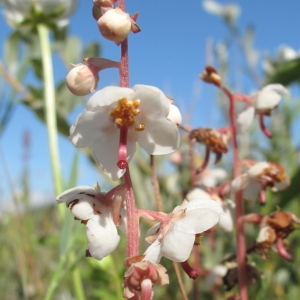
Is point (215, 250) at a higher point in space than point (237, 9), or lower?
lower

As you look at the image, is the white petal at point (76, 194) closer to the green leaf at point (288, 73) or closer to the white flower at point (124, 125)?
the white flower at point (124, 125)

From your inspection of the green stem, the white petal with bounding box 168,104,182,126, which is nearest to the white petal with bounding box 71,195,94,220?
the white petal with bounding box 168,104,182,126

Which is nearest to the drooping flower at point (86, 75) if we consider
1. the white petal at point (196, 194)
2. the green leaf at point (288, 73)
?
the white petal at point (196, 194)

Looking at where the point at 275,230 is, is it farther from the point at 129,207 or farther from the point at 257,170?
the point at 129,207

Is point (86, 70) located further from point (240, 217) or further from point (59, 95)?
point (59, 95)

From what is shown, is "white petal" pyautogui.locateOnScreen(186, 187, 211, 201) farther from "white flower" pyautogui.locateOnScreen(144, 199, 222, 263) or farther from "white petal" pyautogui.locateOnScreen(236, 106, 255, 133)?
"white flower" pyautogui.locateOnScreen(144, 199, 222, 263)

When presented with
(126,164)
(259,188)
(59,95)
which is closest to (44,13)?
(59,95)

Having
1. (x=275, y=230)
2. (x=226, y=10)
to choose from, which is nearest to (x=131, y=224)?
(x=275, y=230)
